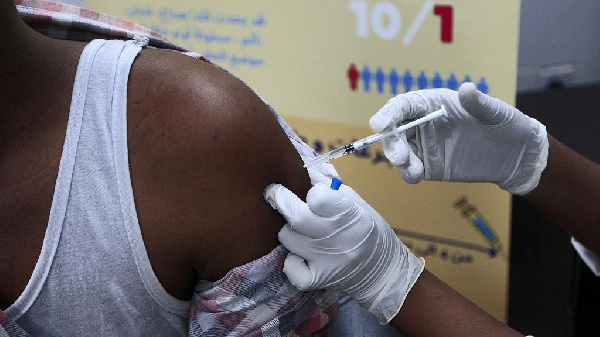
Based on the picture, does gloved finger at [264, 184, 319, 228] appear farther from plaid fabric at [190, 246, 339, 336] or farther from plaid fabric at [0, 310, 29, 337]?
plaid fabric at [0, 310, 29, 337]

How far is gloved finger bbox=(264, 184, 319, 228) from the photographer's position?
0.87 meters

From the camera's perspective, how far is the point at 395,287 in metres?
1.03

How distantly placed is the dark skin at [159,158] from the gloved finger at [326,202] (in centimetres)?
9

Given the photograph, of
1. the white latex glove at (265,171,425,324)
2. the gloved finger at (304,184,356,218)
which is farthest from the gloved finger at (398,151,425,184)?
the gloved finger at (304,184,356,218)

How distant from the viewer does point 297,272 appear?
2.99 ft

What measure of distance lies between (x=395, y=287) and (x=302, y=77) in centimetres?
89

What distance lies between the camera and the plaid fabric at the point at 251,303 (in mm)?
883

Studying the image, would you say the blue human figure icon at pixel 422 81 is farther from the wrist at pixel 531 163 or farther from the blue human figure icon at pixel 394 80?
the wrist at pixel 531 163

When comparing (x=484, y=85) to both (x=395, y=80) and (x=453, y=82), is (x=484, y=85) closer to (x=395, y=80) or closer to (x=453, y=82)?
(x=453, y=82)

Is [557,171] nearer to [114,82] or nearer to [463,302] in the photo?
[463,302]

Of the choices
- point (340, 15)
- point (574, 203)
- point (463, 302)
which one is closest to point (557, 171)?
point (574, 203)

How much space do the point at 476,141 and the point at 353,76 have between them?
472mm

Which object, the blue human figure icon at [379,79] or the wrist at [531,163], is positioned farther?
the blue human figure icon at [379,79]

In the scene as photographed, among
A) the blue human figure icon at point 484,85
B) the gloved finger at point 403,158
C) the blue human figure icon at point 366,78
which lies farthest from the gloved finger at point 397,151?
the blue human figure icon at point 366,78
